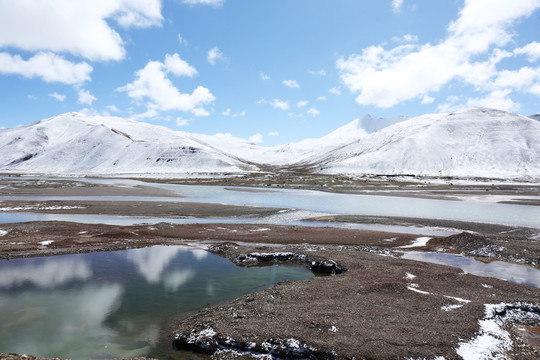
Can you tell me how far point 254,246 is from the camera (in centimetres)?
3241

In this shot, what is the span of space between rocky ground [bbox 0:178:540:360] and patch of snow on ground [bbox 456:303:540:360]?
0.29ft

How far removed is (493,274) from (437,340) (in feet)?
50.1

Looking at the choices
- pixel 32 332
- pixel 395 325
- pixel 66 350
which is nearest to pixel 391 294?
pixel 395 325

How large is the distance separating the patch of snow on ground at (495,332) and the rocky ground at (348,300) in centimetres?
9

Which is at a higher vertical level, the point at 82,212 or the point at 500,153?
the point at 500,153

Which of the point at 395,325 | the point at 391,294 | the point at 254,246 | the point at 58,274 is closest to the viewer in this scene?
the point at 395,325

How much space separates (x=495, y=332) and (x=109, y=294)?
2108cm

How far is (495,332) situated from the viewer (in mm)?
14219

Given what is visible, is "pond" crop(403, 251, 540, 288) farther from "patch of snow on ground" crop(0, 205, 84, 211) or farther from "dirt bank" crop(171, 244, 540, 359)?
"patch of snow on ground" crop(0, 205, 84, 211)

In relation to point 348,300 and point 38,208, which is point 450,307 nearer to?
point 348,300

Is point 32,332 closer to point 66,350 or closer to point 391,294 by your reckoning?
point 66,350

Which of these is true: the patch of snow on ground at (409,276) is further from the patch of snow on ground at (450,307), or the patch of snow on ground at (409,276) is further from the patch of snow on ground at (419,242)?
the patch of snow on ground at (419,242)

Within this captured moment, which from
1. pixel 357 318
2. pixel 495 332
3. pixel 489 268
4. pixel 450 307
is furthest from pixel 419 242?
pixel 357 318

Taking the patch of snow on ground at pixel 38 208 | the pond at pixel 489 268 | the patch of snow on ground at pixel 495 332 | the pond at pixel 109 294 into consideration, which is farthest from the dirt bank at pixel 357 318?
the patch of snow on ground at pixel 38 208
